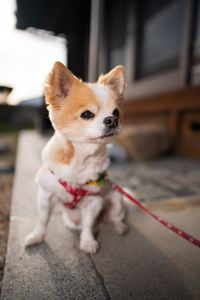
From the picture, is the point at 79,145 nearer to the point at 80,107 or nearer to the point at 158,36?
the point at 80,107

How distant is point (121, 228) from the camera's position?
3.96 ft

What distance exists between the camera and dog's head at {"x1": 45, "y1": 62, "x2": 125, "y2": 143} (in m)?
0.91

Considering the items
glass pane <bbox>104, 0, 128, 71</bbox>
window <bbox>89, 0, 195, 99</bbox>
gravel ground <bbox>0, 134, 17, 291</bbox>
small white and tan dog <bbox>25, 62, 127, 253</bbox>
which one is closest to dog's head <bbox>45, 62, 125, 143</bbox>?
small white and tan dog <bbox>25, 62, 127, 253</bbox>

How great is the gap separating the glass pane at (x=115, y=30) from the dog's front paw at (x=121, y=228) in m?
4.40

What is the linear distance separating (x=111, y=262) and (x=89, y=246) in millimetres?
125

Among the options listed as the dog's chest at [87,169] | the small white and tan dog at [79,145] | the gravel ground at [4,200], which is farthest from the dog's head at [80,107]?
the gravel ground at [4,200]

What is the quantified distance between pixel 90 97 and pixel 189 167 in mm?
1950

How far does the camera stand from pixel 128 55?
4.73m

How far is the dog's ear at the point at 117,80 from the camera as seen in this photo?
1.05 meters

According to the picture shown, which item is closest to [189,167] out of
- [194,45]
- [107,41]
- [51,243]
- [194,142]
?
[194,142]

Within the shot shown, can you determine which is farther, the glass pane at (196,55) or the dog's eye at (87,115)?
the glass pane at (196,55)

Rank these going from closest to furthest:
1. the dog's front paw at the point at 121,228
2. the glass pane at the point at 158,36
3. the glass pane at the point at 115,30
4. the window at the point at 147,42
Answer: the dog's front paw at the point at 121,228, the window at the point at 147,42, the glass pane at the point at 158,36, the glass pane at the point at 115,30

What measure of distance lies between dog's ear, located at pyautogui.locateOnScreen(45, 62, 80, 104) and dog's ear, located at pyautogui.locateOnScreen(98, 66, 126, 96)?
5.8 inches

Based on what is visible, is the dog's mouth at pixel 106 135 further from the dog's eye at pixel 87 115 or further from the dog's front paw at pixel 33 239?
the dog's front paw at pixel 33 239
